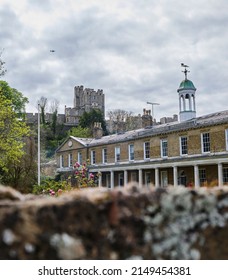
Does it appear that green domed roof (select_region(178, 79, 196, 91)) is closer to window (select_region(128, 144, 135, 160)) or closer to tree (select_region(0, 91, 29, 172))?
window (select_region(128, 144, 135, 160))

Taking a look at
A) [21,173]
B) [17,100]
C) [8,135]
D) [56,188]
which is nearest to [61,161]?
[17,100]

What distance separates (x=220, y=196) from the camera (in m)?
2.54

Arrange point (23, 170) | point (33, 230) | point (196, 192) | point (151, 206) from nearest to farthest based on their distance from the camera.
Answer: point (33, 230)
point (151, 206)
point (196, 192)
point (23, 170)

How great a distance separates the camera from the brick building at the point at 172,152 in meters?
25.0

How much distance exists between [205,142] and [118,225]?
24.5 meters

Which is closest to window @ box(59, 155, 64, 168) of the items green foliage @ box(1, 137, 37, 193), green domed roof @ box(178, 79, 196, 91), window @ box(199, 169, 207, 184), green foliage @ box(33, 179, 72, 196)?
green foliage @ box(1, 137, 37, 193)

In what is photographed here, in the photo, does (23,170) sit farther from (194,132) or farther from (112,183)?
(194,132)

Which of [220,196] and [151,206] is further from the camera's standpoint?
[220,196]

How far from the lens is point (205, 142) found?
25719mm

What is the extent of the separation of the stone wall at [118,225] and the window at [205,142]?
23.8 meters

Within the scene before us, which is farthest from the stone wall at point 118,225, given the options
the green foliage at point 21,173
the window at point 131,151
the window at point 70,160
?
the window at point 70,160

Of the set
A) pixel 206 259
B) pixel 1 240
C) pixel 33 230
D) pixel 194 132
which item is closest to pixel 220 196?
pixel 206 259

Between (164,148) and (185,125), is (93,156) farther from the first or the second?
(185,125)

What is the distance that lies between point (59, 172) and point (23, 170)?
11883mm
